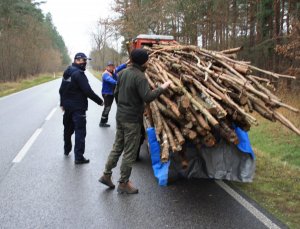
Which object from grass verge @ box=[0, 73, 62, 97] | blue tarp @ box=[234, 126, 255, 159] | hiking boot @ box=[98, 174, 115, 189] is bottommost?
grass verge @ box=[0, 73, 62, 97]

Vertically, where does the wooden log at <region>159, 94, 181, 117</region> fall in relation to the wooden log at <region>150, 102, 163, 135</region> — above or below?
above

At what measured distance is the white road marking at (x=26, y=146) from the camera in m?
7.72

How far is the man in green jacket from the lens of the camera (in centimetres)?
528

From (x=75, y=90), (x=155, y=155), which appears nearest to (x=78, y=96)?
(x=75, y=90)

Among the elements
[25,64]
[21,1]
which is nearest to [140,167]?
[21,1]

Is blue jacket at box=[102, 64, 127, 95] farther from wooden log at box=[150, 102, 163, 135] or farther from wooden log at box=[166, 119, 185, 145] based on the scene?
wooden log at box=[166, 119, 185, 145]

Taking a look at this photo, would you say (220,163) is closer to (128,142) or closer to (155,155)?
(155,155)

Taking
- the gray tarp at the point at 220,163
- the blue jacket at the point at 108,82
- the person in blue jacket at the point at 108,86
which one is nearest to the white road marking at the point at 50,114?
the person in blue jacket at the point at 108,86

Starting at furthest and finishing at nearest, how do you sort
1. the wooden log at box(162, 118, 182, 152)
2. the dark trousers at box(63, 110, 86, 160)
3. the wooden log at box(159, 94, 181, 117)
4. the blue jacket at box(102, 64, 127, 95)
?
the blue jacket at box(102, 64, 127, 95) < the dark trousers at box(63, 110, 86, 160) < the wooden log at box(159, 94, 181, 117) < the wooden log at box(162, 118, 182, 152)

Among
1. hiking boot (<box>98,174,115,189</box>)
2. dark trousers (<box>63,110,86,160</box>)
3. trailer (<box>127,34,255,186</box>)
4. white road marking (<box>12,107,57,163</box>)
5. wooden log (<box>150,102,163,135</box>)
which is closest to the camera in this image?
wooden log (<box>150,102,163,135</box>)

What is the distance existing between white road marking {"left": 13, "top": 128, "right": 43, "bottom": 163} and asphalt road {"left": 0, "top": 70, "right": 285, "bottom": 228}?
41mm

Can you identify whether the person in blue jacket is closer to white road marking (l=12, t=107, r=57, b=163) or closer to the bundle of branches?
white road marking (l=12, t=107, r=57, b=163)

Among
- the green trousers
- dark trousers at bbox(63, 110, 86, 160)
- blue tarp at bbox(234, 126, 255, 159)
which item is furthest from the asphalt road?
blue tarp at bbox(234, 126, 255, 159)

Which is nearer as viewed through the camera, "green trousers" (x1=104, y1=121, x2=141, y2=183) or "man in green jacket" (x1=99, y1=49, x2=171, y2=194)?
"man in green jacket" (x1=99, y1=49, x2=171, y2=194)
